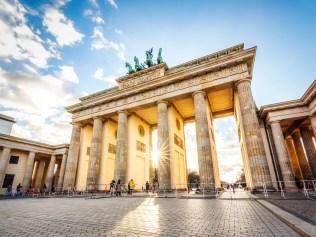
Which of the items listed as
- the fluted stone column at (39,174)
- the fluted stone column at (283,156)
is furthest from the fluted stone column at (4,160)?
the fluted stone column at (283,156)

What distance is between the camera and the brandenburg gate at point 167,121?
1570 cm

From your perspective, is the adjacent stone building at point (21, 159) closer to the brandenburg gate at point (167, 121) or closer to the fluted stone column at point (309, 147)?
the brandenburg gate at point (167, 121)

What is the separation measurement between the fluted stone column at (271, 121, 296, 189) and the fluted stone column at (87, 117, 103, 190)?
64.7ft

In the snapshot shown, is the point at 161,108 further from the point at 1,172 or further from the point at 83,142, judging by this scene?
the point at 1,172

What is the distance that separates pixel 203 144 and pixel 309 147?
13.1m

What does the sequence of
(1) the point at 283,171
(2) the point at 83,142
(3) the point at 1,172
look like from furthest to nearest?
(3) the point at 1,172 < (2) the point at 83,142 < (1) the point at 283,171

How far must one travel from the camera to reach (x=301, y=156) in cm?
2070

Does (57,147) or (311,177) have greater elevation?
(57,147)

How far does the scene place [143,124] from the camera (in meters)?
26.9

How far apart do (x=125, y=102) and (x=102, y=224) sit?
18.4 metres

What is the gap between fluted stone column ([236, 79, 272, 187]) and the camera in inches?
535

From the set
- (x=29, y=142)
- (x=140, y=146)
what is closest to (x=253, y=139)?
(x=140, y=146)

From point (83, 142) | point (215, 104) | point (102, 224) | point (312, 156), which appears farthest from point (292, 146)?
point (83, 142)

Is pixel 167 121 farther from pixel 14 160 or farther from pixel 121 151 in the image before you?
pixel 14 160
